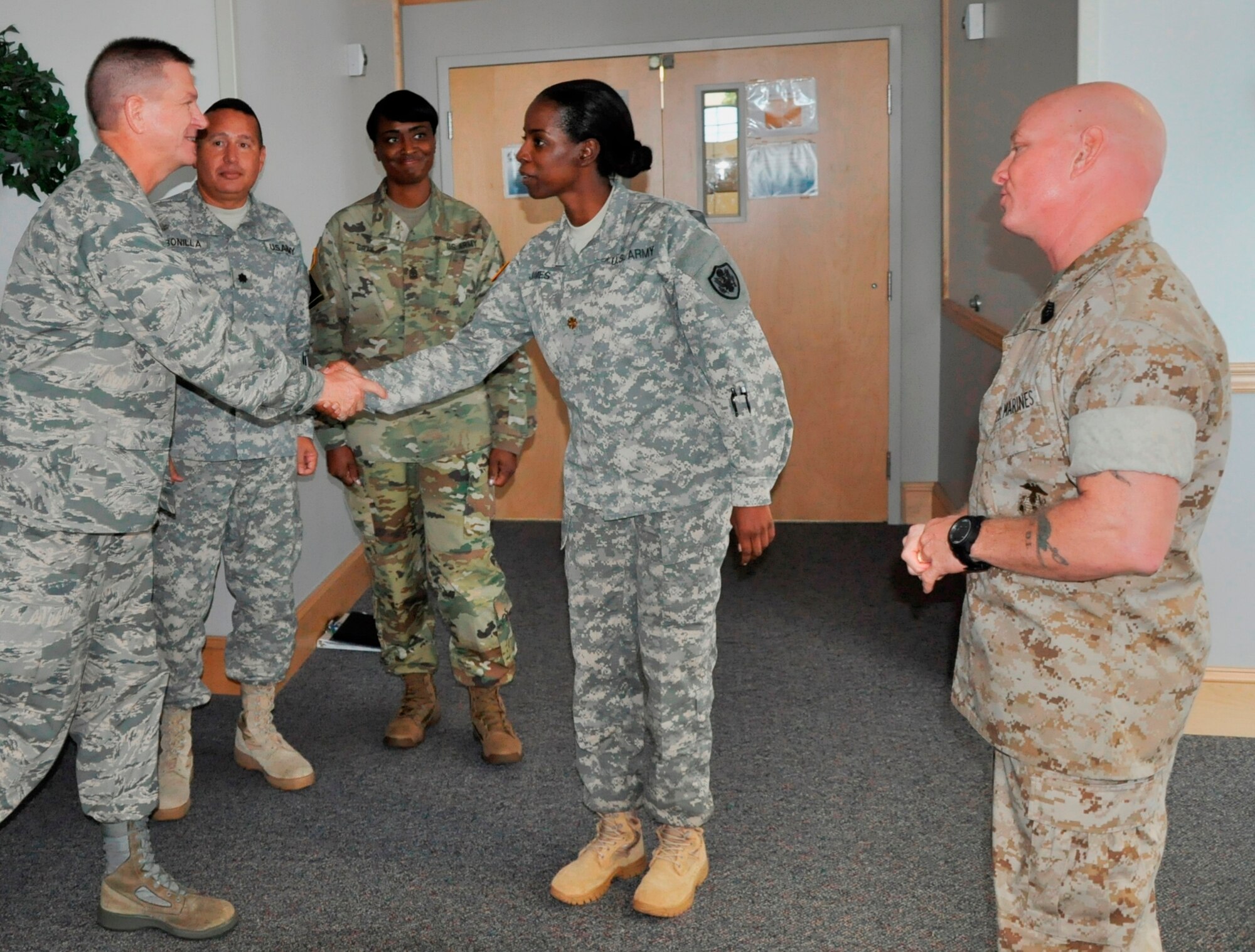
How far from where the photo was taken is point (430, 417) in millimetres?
3043

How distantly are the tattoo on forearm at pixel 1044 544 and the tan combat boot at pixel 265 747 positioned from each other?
2093 millimetres

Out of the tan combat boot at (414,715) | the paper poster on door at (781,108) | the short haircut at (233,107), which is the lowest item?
the tan combat boot at (414,715)

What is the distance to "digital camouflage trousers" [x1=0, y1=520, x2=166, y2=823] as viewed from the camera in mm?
2164

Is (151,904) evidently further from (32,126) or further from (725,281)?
(32,126)

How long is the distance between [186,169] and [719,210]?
2.54 meters

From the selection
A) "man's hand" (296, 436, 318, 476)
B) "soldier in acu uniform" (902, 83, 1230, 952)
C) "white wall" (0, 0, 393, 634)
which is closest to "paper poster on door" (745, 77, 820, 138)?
"white wall" (0, 0, 393, 634)

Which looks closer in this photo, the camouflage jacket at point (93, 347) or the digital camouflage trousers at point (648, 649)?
the camouflage jacket at point (93, 347)

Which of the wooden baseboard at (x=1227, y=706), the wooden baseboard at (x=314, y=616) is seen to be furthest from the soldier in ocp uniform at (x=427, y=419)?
the wooden baseboard at (x=1227, y=706)

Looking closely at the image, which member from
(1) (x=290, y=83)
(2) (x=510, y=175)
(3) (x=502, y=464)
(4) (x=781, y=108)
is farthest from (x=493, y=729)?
(4) (x=781, y=108)

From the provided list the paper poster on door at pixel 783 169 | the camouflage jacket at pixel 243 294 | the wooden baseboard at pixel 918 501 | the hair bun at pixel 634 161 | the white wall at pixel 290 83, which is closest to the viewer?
the hair bun at pixel 634 161

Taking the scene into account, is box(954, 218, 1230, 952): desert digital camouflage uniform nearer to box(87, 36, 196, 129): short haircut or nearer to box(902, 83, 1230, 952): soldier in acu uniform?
box(902, 83, 1230, 952): soldier in acu uniform

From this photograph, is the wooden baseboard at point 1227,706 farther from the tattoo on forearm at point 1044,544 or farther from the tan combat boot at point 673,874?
the tattoo on forearm at point 1044,544

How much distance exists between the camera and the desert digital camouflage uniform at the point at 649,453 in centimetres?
216

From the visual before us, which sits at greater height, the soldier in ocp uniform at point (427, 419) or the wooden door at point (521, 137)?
the wooden door at point (521, 137)
